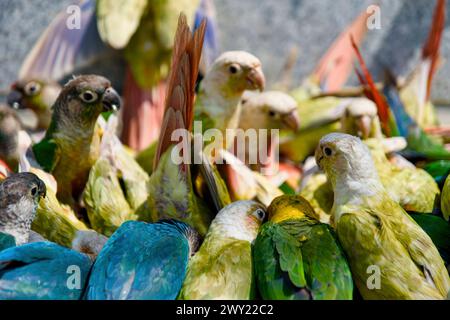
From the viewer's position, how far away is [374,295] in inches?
42.0

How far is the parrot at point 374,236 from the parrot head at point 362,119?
518 millimetres

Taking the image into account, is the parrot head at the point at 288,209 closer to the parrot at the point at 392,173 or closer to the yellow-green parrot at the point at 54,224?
the parrot at the point at 392,173

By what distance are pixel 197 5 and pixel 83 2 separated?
0.47 metres

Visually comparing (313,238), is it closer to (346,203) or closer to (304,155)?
(346,203)

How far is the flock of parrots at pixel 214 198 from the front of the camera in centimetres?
105

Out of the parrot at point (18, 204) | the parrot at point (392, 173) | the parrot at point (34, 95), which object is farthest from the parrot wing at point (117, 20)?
the parrot at point (18, 204)

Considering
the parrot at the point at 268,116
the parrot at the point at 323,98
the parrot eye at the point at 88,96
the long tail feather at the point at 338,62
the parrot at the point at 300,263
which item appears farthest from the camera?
the long tail feather at the point at 338,62

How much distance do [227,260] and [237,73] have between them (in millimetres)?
606

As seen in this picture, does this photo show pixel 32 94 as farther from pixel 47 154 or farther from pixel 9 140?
pixel 47 154

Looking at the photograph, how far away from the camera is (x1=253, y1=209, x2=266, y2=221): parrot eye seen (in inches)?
51.2

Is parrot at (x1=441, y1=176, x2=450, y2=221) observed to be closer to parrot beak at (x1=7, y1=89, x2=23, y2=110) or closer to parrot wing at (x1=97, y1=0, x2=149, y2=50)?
parrot beak at (x1=7, y1=89, x2=23, y2=110)

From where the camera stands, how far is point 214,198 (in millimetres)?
1421

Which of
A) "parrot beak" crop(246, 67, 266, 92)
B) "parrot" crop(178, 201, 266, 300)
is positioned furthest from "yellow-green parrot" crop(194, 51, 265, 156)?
"parrot" crop(178, 201, 266, 300)
